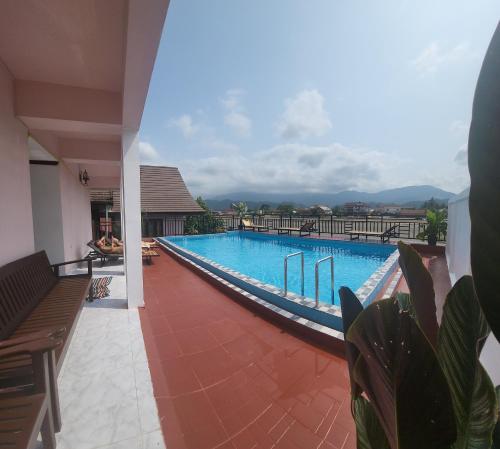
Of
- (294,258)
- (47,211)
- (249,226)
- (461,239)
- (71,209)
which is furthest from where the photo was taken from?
(249,226)

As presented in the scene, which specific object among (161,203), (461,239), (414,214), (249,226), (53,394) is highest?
(161,203)

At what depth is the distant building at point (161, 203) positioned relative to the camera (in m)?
16.1

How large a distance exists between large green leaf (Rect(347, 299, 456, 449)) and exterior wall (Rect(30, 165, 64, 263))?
20.9ft

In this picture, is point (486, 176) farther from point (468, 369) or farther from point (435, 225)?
point (435, 225)

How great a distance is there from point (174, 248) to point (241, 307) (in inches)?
240

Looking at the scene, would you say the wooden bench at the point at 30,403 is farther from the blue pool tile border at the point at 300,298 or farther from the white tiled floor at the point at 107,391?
the blue pool tile border at the point at 300,298

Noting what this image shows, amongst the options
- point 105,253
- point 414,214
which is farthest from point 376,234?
point 414,214

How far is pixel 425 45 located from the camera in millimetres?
3176

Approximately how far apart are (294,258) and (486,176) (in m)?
9.55

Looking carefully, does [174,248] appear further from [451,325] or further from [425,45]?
[451,325]

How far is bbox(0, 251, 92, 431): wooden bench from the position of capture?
174cm

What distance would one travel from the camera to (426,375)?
20.6 inches

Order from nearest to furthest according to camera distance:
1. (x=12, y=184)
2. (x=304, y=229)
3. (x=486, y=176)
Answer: (x=486, y=176) → (x=12, y=184) → (x=304, y=229)

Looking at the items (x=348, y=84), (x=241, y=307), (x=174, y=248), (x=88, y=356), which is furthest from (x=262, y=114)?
(x=88, y=356)
